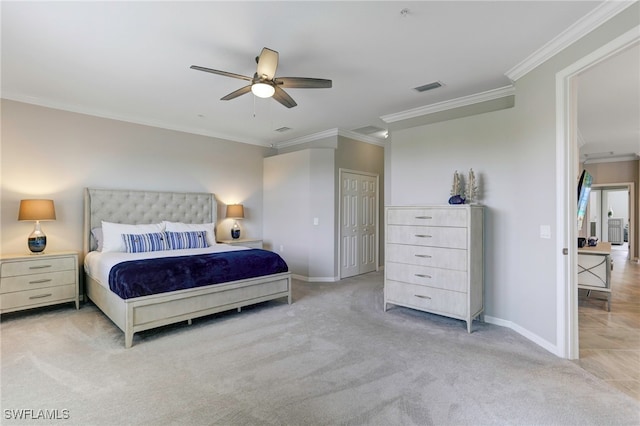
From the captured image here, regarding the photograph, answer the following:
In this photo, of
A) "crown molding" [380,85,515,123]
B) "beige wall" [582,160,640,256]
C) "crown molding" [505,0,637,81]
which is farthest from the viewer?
"beige wall" [582,160,640,256]

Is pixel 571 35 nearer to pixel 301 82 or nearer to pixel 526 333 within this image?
pixel 301 82

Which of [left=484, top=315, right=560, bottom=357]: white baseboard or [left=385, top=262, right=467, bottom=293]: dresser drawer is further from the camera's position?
[left=385, top=262, right=467, bottom=293]: dresser drawer

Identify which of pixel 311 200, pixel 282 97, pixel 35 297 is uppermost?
pixel 282 97

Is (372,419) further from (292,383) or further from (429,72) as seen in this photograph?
(429,72)

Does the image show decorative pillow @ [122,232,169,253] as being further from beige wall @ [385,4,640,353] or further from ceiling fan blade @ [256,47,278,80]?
beige wall @ [385,4,640,353]

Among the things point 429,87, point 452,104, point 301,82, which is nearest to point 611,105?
point 452,104

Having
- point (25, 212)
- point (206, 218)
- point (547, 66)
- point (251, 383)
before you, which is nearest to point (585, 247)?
point (547, 66)

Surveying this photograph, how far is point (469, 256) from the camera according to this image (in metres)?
3.38

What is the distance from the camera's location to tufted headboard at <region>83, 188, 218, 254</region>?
4.61 m

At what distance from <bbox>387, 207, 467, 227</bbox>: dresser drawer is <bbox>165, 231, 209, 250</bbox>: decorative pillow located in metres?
2.90

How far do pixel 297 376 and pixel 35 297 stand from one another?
355 cm

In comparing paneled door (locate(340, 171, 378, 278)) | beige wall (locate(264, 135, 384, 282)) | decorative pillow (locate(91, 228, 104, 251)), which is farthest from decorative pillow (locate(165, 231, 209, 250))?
paneled door (locate(340, 171, 378, 278))

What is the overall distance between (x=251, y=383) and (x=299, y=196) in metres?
4.06

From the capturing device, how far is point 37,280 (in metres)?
3.85
